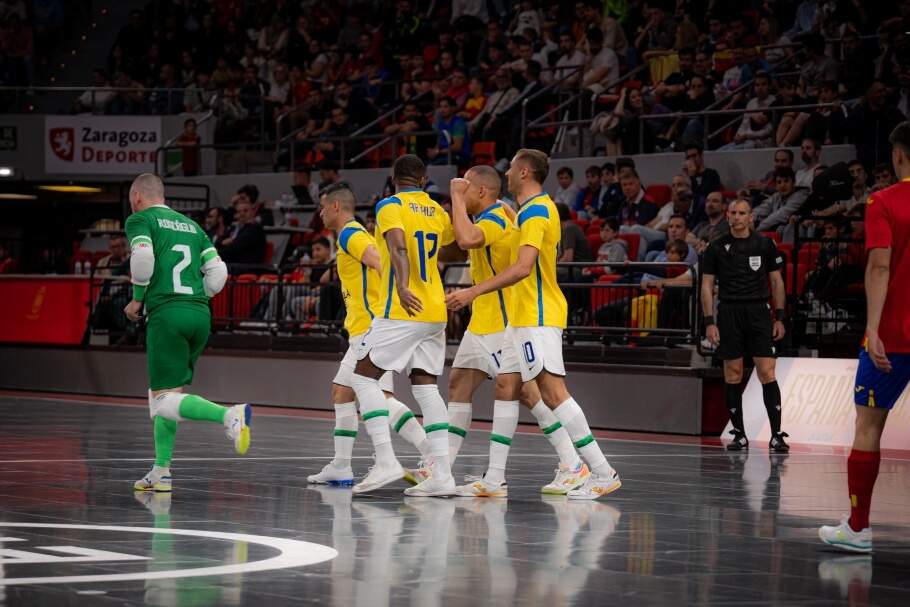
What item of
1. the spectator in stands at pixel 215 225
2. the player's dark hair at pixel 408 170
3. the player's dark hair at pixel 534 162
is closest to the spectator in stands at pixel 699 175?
the spectator in stands at pixel 215 225

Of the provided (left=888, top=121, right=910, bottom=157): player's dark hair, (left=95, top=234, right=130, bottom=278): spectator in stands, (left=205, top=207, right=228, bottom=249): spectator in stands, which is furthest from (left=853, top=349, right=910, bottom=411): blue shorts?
(left=205, top=207, right=228, bottom=249): spectator in stands

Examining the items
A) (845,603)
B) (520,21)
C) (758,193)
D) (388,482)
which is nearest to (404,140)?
(520,21)

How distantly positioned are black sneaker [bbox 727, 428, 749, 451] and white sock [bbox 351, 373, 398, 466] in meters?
5.60

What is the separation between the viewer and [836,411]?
50.9 feet

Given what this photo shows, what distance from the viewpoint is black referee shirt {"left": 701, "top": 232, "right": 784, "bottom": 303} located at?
47.1 ft

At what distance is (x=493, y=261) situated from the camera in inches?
393

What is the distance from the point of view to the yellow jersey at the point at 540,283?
9773mm

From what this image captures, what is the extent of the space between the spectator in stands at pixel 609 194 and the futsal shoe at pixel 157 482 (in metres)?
11.0

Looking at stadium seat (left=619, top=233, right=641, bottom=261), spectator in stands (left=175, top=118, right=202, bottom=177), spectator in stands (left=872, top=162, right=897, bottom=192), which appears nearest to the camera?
spectator in stands (left=872, top=162, right=897, bottom=192)

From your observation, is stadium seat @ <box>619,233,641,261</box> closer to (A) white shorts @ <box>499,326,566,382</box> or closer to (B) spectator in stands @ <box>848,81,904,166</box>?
(B) spectator in stands @ <box>848,81,904,166</box>

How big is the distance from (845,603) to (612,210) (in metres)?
14.1

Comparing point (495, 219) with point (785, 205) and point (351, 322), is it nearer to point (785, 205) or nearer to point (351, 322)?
point (351, 322)

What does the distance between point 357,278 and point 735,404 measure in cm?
521

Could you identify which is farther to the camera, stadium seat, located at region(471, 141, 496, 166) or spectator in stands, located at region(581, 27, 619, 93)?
stadium seat, located at region(471, 141, 496, 166)
